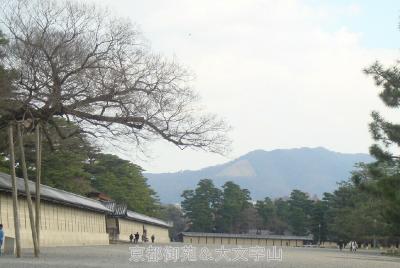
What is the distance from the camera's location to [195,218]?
93875 millimetres

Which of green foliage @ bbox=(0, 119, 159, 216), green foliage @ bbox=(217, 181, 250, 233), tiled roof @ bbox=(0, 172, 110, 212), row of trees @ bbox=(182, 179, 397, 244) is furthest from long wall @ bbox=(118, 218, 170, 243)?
green foliage @ bbox=(217, 181, 250, 233)

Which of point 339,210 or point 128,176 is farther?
point 339,210

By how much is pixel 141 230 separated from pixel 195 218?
30.3 meters

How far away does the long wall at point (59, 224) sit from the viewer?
2550cm

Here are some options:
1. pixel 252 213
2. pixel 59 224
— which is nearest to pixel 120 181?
pixel 252 213

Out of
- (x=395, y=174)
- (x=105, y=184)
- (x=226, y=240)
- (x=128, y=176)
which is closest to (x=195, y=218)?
(x=226, y=240)

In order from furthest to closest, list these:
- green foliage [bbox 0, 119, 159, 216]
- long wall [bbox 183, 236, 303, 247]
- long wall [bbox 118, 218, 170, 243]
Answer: long wall [bbox 183, 236, 303, 247]
long wall [bbox 118, 218, 170, 243]
green foliage [bbox 0, 119, 159, 216]

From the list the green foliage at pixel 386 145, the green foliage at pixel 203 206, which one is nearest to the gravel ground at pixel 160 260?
the green foliage at pixel 386 145

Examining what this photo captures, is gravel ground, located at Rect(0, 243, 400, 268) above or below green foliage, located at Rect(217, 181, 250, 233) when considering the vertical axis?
above

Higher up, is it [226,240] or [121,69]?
[121,69]

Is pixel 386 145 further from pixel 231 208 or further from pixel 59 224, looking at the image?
pixel 231 208

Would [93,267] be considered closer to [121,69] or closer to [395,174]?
[121,69]

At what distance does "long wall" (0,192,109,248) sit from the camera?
25500 mm

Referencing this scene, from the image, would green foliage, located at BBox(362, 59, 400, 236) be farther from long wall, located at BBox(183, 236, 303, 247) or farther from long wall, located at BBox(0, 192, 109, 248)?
long wall, located at BBox(183, 236, 303, 247)
